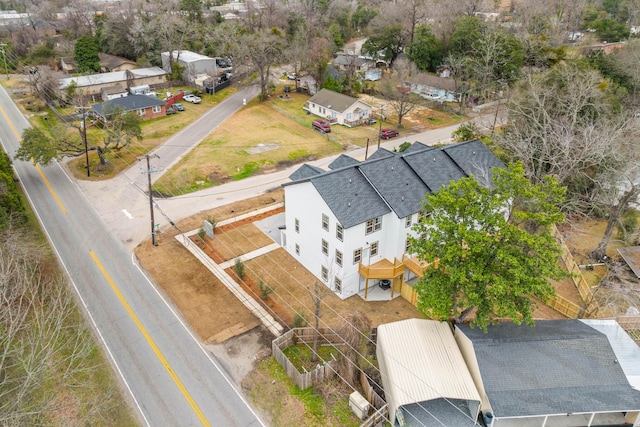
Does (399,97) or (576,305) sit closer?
(576,305)

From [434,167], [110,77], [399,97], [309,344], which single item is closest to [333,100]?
[399,97]

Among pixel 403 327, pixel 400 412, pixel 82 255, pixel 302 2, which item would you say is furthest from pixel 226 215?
pixel 302 2

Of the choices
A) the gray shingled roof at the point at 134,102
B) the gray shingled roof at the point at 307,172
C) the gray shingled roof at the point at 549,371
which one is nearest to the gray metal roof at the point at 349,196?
the gray shingled roof at the point at 307,172

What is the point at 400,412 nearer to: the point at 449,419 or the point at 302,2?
the point at 449,419

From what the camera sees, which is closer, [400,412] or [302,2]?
[400,412]

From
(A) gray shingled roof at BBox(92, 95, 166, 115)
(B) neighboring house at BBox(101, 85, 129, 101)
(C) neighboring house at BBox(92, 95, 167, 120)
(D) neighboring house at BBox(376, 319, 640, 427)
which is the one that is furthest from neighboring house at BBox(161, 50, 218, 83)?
(D) neighboring house at BBox(376, 319, 640, 427)

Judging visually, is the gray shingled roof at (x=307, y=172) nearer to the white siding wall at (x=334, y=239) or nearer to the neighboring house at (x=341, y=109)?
the white siding wall at (x=334, y=239)

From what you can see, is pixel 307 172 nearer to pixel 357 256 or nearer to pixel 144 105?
pixel 357 256

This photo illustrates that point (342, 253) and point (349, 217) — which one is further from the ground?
point (349, 217)
